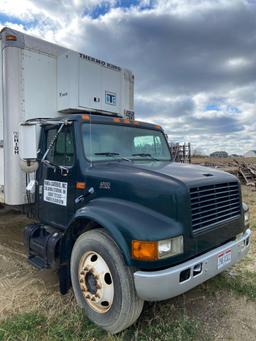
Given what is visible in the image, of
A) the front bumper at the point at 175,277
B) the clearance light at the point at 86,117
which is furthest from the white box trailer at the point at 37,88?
the front bumper at the point at 175,277

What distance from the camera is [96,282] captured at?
10.6 feet

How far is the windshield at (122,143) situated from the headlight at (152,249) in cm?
140

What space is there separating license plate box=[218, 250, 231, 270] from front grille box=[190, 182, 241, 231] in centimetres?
35

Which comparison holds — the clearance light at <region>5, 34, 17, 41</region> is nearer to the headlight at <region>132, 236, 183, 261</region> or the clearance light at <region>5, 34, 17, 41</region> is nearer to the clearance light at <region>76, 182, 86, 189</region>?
the clearance light at <region>76, 182, 86, 189</region>

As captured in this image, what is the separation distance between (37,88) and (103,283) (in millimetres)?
3231

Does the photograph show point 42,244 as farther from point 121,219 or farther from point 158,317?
point 158,317

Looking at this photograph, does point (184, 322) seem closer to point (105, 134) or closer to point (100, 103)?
point (105, 134)

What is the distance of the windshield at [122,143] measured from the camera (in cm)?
390

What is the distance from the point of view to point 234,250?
11.6 ft

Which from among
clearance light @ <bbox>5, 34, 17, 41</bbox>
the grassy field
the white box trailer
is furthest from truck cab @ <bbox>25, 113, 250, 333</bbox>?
clearance light @ <bbox>5, 34, 17, 41</bbox>

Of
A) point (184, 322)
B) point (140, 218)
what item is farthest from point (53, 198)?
point (184, 322)

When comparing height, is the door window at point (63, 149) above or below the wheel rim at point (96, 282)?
above

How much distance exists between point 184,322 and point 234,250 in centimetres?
97

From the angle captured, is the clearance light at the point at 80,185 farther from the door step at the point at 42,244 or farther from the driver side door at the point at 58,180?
the door step at the point at 42,244
